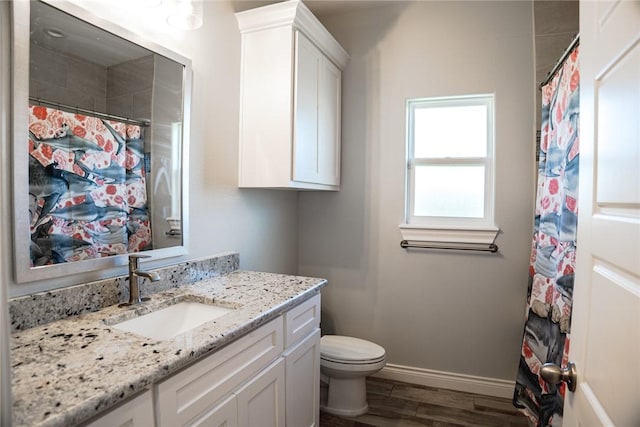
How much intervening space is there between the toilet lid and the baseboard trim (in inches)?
18.9

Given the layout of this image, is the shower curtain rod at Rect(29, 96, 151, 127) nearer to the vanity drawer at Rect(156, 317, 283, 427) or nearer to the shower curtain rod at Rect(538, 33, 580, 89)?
the vanity drawer at Rect(156, 317, 283, 427)

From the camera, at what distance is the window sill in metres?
2.43

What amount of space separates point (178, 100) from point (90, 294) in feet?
3.07

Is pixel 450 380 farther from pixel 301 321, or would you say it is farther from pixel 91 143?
pixel 91 143

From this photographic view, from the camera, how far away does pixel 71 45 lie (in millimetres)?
1286

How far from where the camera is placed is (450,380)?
8.32 ft

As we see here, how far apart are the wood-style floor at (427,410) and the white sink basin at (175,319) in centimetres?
114

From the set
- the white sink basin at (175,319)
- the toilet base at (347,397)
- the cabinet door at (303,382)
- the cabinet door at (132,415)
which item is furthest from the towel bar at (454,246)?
the cabinet door at (132,415)

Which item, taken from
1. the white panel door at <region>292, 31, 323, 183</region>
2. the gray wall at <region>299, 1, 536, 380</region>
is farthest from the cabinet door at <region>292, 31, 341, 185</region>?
the gray wall at <region>299, 1, 536, 380</region>

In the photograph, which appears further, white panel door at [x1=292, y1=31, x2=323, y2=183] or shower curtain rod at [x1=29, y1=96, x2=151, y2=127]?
white panel door at [x1=292, y1=31, x2=323, y2=183]

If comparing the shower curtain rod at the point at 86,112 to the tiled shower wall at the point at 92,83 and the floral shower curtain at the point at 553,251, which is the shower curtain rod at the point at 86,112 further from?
the floral shower curtain at the point at 553,251

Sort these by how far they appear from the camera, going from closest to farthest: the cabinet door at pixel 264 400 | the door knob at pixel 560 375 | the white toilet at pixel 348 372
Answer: the door knob at pixel 560 375, the cabinet door at pixel 264 400, the white toilet at pixel 348 372

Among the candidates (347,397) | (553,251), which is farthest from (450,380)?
(553,251)

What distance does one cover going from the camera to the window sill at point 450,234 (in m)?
2.43
